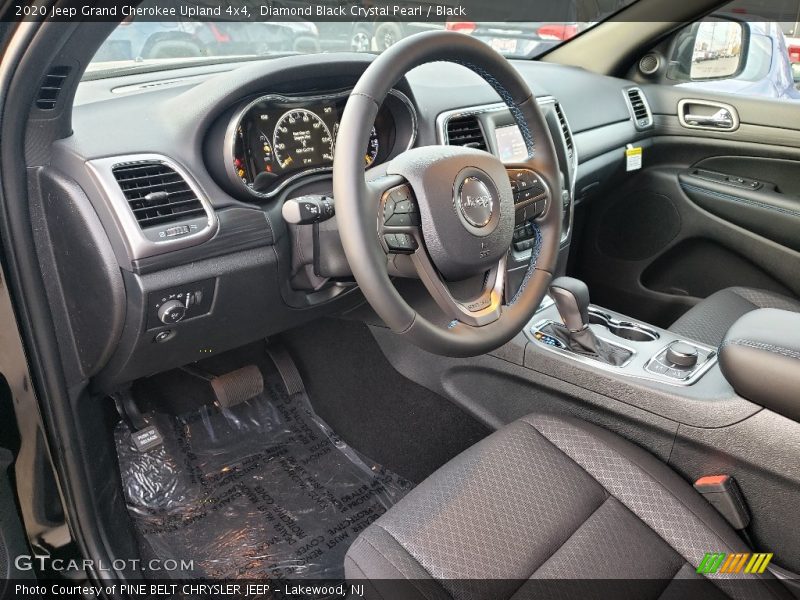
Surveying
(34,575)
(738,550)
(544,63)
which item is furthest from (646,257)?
(34,575)

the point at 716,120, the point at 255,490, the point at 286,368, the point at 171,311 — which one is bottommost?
the point at 255,490

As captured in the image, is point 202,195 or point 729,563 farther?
point 202,195

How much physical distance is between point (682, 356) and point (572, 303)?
0.25m

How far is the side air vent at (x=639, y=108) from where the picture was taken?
246cm

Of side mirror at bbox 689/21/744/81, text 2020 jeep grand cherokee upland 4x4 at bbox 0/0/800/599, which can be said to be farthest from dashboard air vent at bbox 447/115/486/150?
side mirror at bbox 689/21/744/81

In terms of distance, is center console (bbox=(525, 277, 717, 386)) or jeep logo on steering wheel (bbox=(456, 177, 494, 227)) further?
center console (bbox=(525, 277, 717, 386))

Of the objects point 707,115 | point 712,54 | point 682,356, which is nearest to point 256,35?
point 682,356

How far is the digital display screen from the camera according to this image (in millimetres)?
1791

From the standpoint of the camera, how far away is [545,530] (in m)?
1.17

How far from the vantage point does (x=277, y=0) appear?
169 cm

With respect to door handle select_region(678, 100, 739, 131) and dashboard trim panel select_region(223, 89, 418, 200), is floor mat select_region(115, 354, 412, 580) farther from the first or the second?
door handle select_region(678, 100, 739, 131)

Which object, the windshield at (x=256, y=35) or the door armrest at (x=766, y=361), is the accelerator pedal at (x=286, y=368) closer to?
the windshield at (x=256, y=35)

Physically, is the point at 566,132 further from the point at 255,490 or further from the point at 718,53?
the point at 255,490

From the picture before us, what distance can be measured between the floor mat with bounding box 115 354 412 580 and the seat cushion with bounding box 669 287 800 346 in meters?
0.86
